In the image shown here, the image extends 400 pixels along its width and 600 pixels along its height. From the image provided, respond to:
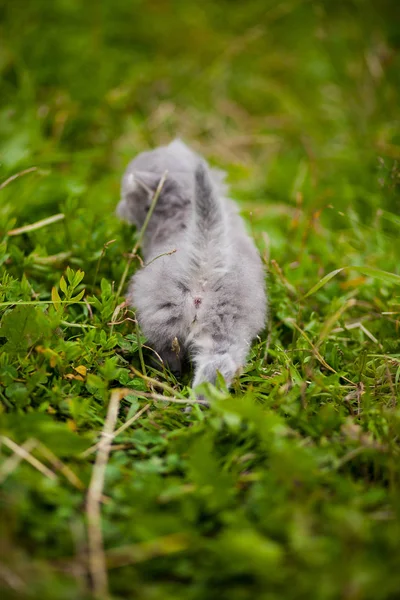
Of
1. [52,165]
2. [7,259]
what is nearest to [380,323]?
[7,259]

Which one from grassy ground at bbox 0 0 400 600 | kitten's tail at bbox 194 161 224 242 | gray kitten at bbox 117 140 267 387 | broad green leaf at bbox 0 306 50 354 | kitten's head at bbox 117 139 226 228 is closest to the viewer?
grassy ground at bbox 0 0 400 600

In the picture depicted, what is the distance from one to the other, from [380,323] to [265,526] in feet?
4.50

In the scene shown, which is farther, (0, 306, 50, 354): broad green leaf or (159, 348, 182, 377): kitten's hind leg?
(159, 348, 182, 377): kitten's hind leg

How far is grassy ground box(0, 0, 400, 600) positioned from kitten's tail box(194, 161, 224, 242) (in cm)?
43

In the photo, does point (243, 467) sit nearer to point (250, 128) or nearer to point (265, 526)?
point (265, 526)

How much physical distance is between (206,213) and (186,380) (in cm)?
70

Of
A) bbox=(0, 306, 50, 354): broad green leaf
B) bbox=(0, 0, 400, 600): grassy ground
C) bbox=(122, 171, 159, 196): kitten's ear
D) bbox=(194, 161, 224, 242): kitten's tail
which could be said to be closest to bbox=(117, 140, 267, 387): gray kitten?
bbox=(194, 161, 224, 242): kitten's tail

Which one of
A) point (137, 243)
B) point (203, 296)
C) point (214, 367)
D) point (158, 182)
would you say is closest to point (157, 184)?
point (158, 182)

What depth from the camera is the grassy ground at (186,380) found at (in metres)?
1.35

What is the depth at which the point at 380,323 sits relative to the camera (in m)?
2.51

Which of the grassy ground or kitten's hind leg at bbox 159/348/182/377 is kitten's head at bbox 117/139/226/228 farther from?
kitten's hind leg at bbox 159/348/182/377

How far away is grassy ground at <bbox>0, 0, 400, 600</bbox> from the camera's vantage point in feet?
4.44

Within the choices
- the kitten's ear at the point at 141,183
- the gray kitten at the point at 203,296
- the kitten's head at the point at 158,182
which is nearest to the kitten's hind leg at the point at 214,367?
the gray kitten at the point at 203,296

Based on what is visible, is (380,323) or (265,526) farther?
(380,323)
